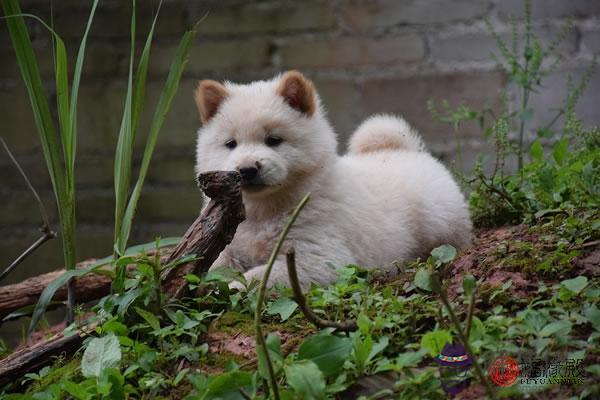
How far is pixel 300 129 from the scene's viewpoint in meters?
2.92

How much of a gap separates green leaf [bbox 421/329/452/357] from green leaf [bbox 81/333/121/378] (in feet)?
2.72

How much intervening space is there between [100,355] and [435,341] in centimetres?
91

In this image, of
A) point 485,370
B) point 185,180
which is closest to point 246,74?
point 185,180

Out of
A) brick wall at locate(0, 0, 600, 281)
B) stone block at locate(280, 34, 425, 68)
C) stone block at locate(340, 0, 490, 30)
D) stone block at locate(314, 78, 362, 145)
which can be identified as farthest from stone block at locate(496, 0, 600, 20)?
stone block at locate(314, 78, 362, 145)

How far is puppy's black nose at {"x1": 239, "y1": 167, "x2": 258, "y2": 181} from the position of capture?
263 cm

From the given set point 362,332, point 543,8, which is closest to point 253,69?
point 543,8

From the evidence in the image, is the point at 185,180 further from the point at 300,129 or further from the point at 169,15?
the point at 300,129

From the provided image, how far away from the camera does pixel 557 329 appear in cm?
176

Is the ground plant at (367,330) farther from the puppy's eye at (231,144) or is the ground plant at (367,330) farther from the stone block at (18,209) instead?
the stone block at (18,209)

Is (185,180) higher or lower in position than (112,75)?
lower

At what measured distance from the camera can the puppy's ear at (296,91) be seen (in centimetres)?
296

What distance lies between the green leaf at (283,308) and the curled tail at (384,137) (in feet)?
5.38

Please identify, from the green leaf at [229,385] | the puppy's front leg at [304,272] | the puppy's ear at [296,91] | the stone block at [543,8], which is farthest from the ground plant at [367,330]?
the stone block at [543,8]

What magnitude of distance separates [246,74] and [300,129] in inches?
87.5
